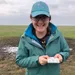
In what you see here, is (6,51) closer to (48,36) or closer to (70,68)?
(70,68)

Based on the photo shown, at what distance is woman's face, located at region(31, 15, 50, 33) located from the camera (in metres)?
3.57

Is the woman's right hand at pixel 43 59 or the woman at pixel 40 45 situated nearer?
the woman's right hand at pixel 43 59

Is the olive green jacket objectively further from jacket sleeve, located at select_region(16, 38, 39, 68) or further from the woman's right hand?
the woman's right hand

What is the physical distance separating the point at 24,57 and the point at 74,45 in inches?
489

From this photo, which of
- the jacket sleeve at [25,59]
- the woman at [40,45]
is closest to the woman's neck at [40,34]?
the woman at [40,45]

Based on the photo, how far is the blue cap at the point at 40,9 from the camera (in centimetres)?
356

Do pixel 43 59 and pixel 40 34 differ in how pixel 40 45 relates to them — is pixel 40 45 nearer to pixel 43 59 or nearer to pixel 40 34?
pixel 40 34

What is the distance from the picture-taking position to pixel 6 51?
14.4 metres

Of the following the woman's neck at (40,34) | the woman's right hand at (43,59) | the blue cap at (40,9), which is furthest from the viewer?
the woman's neck at (40,34)

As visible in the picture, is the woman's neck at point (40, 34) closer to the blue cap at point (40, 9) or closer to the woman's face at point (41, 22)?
the woman's face at point (41, 22)

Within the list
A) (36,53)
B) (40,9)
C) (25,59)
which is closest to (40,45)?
(36,53)

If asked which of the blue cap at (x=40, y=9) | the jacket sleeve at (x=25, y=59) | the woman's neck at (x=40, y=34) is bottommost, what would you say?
the jacket sleeve at (x=25, y=59)

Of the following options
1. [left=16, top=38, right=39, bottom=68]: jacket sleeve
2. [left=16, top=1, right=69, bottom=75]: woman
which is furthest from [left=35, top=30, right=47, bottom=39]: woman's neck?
[left=16, top=38, right=39, bottom=68]: jacket sleeve

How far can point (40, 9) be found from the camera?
3611 mm
